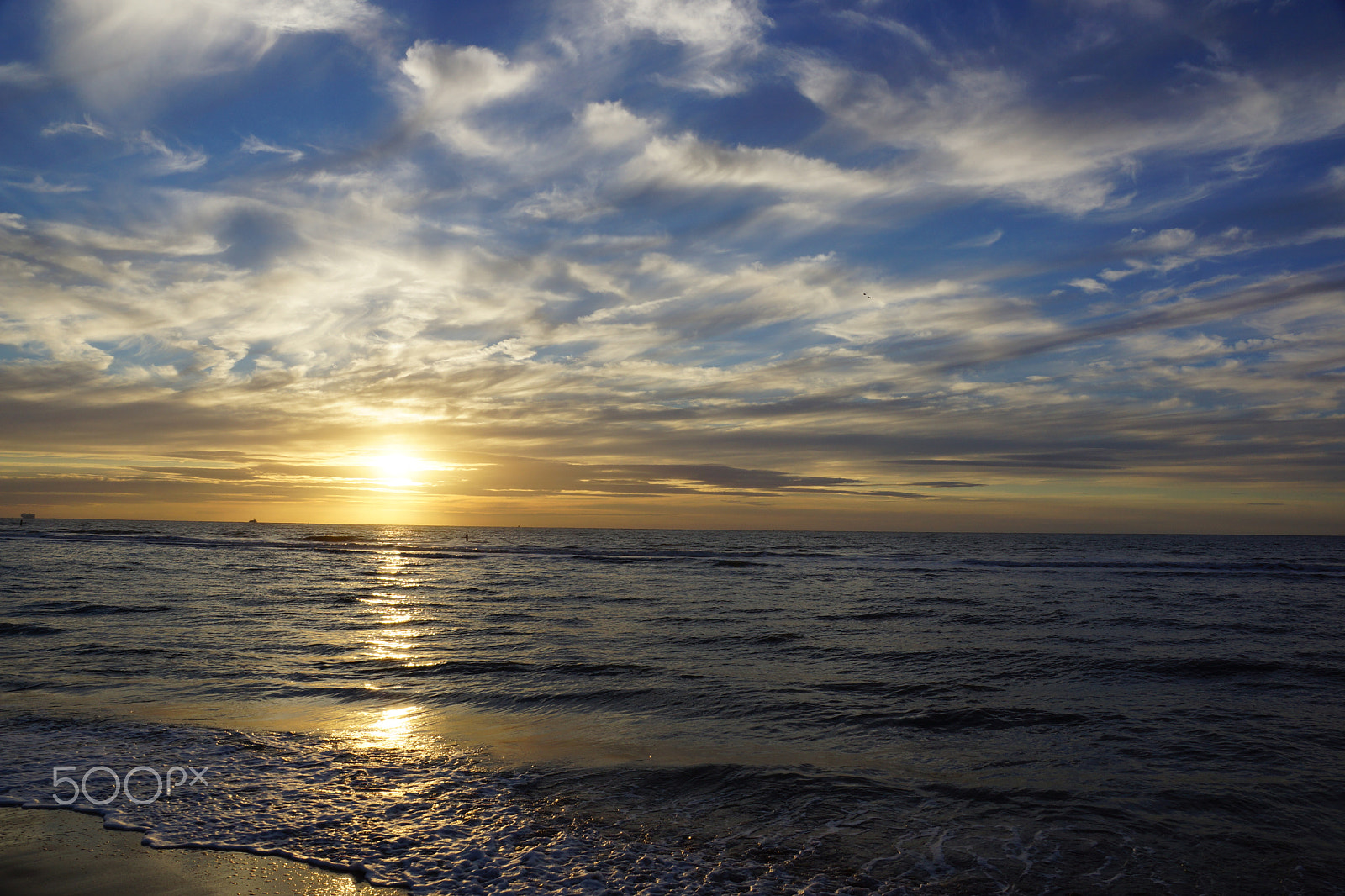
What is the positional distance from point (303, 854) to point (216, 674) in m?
9.80

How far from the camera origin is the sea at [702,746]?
659cm

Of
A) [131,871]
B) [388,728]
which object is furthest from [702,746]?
[131,871]

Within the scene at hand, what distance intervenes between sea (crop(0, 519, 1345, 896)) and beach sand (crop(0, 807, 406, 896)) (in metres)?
0.20

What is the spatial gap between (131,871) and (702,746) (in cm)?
644

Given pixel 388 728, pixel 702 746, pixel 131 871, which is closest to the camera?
pixel 131 871

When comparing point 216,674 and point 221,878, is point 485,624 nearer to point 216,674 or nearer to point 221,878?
point 216,674

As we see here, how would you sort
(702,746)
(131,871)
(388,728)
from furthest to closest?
(388,728)
(702,746)
(131,871)

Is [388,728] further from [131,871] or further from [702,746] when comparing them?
[702,746]

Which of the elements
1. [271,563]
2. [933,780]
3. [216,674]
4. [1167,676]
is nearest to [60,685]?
[216,674]

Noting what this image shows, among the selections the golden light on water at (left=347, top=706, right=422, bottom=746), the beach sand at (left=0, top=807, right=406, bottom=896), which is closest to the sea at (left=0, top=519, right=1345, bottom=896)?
the golden light on water at (left=347, top=706, right=422, bottom=746)

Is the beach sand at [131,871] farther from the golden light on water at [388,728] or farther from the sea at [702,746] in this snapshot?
the golden light on water at [388,728]

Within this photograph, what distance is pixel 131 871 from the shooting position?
20.0ft

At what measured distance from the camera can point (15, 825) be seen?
679 cm

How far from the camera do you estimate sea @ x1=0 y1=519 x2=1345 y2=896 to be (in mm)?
6590
